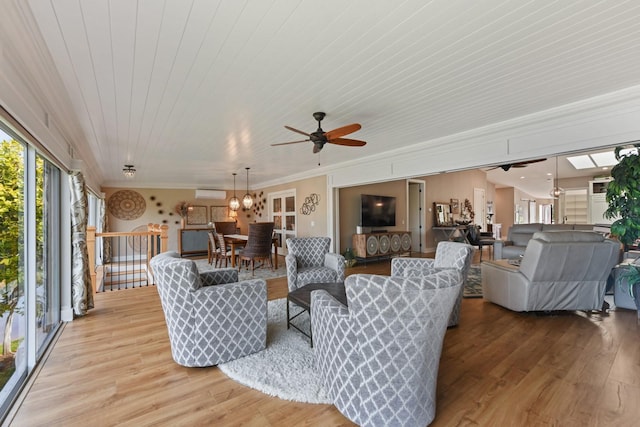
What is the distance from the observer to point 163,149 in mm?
4676

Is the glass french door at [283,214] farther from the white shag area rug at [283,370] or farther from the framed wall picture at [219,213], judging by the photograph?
the white shag area rug at [283,370]

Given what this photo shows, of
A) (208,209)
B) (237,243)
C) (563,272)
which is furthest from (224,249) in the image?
(563,272)

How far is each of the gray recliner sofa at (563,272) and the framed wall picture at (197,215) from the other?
8.97 m

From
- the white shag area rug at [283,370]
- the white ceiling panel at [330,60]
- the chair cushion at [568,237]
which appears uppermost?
the white ceiling panel at [330,60]

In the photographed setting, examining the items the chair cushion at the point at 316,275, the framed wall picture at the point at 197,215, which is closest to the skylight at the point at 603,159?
the chair cushion at the point at 316,275

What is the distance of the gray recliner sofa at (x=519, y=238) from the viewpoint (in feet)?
20.1

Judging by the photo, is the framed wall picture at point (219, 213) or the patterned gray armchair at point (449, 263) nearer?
the patterned gray armchair at point (449, 263)

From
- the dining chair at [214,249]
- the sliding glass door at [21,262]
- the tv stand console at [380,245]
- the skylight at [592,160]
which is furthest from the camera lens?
A: the skylight at [592,160]

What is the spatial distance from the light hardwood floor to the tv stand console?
3.50m

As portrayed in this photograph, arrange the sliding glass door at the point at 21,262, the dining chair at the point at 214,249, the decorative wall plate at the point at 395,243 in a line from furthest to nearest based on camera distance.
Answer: the decorative wall plate at the point at 395,243, the dining chair at the point at 214,249, the sliding glass door at the point at 21,262

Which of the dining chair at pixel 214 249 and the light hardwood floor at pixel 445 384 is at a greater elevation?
the dining chair at pixel 214 249

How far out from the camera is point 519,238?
21.5 ft

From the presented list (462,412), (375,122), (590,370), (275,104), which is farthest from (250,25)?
(590,370)

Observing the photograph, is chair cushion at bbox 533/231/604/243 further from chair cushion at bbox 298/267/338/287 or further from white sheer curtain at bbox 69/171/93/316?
white sheer curtain at bbox 69/171/93/316
